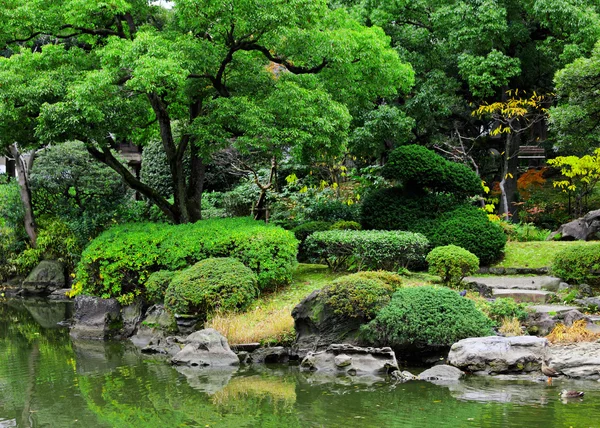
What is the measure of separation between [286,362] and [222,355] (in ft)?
3.29

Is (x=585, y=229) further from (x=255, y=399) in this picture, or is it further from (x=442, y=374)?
(x=255, y=399)

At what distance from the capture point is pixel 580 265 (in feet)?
41.6

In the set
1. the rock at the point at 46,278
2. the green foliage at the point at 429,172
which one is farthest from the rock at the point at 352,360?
the rock at the point at 46,278

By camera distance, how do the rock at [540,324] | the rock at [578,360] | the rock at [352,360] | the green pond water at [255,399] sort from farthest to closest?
the rock at [540,324] < the rock at [352,360] < the rock at [578,360] < the green pond water at [255,399]

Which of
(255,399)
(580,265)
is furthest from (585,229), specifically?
(255,399)

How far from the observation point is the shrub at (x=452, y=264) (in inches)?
510

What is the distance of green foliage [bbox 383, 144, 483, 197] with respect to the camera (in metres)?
15.7

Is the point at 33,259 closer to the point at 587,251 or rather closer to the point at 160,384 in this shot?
the point at 160,384

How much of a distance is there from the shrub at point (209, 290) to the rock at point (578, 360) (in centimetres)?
526

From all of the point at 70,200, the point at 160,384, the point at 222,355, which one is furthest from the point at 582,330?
the point at 70,200

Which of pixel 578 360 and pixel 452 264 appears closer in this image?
pixel 578 360

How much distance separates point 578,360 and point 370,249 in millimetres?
5313

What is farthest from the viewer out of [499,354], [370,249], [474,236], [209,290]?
[474,236]

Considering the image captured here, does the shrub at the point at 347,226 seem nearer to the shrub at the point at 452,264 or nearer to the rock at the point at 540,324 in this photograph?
the shrub at the point at 452,264
